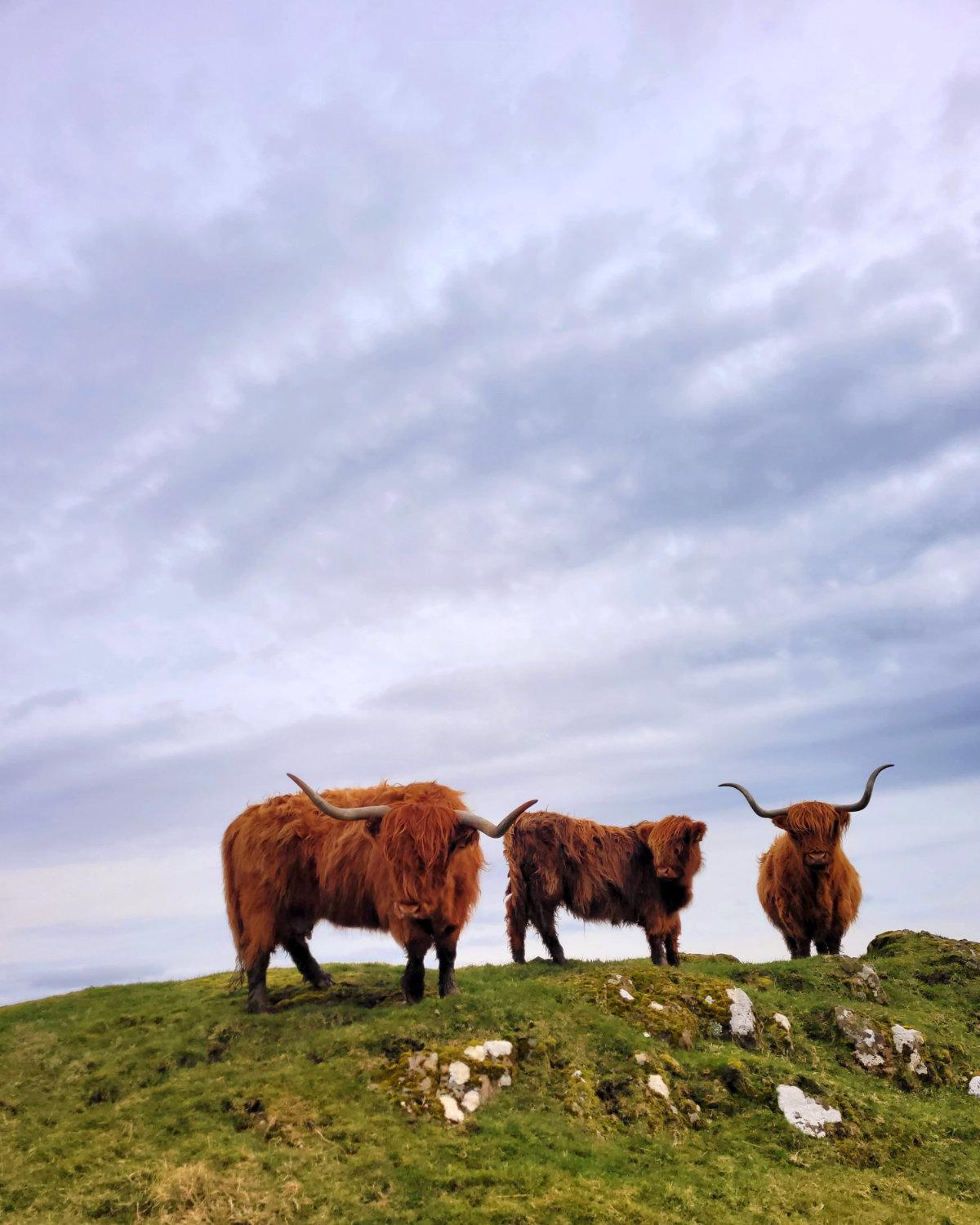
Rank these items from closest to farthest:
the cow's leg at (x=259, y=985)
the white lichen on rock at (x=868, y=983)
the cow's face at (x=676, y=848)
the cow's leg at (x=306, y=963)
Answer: the cow's leg at (x=259, y=985)
the cow's leg at (x=306, y=963)
the white lichen on rock at (x=868, y=983)
the cow's face at (x=676, y=848)

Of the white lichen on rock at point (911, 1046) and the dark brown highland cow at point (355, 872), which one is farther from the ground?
the dark brown highland cow at point (355, 872)

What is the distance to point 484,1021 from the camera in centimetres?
1189

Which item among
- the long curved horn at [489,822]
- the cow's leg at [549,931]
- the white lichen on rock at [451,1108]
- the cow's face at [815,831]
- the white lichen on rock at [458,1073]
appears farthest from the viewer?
the cow's face at [815,831]

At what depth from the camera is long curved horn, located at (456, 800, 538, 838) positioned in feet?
41.4

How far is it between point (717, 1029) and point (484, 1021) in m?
3.31

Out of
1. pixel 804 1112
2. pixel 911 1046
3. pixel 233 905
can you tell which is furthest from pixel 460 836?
pixel 911 1046

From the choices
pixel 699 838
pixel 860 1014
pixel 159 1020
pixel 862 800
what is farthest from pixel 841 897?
pixel 159 1020

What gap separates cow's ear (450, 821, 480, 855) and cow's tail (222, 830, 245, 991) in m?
4.03

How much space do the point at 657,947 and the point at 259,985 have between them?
739 cm

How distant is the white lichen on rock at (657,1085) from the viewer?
11031mm

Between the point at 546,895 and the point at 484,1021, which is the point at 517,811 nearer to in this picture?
the point at 484,1021

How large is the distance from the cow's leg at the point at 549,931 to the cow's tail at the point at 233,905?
522 cm

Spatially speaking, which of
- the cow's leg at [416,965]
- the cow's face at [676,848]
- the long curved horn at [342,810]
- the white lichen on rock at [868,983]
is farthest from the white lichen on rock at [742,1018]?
the long curved horn at [342,810]

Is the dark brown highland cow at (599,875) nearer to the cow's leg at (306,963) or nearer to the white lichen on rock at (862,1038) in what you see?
the cow's leg at (306,963)
